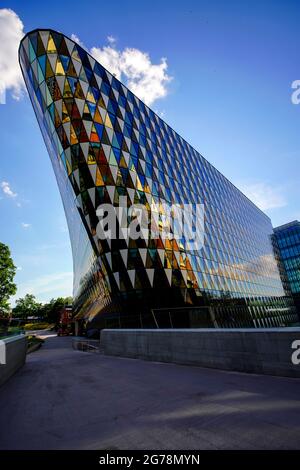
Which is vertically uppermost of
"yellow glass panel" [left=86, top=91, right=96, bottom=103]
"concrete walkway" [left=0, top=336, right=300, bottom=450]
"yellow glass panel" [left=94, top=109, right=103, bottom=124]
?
"yellow glass panel" [left=86, top=91, right=96, bottom=103]

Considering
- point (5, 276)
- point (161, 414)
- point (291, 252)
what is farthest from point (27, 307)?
point (161, 414)

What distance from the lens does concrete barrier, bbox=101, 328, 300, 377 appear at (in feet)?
19.5

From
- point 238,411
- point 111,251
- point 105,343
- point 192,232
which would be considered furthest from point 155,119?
point 238,411

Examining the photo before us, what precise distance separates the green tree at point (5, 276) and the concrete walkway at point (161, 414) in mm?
38370

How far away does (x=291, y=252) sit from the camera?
2857 inches

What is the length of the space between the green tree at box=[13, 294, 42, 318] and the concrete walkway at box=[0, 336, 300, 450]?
458ft

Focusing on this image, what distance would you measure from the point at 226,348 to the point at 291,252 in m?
77.5

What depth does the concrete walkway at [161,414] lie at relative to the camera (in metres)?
3.23

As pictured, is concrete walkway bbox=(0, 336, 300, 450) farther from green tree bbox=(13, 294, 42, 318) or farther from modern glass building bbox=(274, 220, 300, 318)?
green tree bbox=(13, 294, 42, 318)

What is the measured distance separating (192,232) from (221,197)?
20382 millimetres

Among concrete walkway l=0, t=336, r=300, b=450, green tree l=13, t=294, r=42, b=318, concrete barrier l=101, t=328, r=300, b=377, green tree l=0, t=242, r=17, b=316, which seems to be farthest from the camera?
green tree l=13, t=294, r=42, b=318

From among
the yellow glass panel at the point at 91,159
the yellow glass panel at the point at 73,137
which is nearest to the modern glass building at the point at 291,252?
the yellow glass panel at the point at 91,159

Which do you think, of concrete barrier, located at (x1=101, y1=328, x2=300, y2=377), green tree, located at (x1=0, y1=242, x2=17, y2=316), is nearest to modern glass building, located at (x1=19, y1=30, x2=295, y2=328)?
concrete barrier, located at (x1=101, y1=328, x2=300, y2=377)
